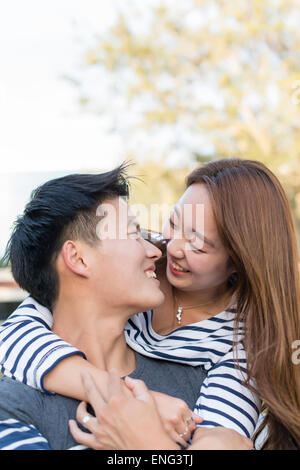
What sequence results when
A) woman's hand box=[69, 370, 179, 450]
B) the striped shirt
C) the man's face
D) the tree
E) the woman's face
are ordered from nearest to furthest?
woman's hand box=[69, 370, 179, 450] < the striped shirt < the man's face < the woman's face < the tree

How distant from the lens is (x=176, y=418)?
158cm

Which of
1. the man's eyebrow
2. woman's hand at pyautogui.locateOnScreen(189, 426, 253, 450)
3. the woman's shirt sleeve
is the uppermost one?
the man's eyebrow

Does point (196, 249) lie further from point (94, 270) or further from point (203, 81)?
point (203, 81)

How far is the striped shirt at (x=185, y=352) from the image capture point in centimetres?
172

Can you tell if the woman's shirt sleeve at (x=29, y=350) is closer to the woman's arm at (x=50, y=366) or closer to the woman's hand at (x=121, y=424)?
the woman's arm at (x=50, y=366)

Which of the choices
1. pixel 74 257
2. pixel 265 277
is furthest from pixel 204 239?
pixel 74 257

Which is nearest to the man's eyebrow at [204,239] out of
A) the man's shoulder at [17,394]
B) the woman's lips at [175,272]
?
the woman's lips at [175,272]

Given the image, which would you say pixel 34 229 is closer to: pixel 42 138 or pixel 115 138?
pixel 42 138

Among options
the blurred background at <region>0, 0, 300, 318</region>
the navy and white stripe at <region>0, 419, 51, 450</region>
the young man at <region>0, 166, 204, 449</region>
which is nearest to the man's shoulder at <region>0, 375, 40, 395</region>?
the navy and white stripe at <region>0, 419, 51, 450</region>

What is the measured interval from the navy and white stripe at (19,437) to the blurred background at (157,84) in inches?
Result: 362

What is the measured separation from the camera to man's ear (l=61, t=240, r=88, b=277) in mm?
1915

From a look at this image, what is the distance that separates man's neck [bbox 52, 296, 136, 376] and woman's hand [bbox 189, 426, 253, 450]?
0.40 metres

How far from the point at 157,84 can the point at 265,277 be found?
11.1 metres

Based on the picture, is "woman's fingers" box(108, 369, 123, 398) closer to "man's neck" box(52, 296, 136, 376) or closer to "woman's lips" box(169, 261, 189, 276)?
"man's neck" box(52, 296, 136, 376)
